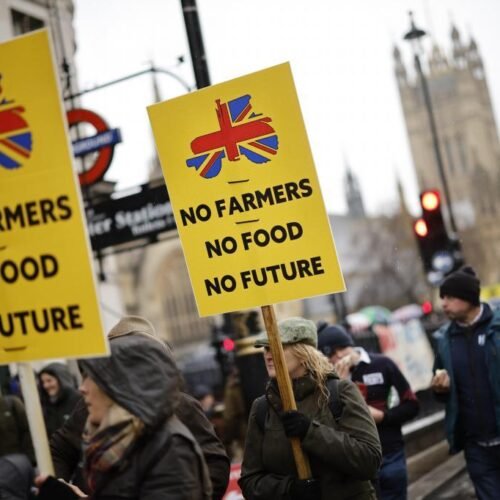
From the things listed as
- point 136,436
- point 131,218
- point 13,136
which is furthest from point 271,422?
point 131,218

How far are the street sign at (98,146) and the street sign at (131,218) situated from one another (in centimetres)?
63

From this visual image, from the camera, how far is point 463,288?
625 cm

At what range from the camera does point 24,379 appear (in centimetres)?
361

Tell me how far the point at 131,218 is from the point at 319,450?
6.54 meters

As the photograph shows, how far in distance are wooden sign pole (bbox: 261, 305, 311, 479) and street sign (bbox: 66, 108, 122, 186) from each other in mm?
6964

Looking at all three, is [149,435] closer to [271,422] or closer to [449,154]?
[271,422]

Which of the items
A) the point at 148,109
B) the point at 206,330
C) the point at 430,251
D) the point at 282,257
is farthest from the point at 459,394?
the point at 206,330

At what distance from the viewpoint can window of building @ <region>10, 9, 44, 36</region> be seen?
58.8ft

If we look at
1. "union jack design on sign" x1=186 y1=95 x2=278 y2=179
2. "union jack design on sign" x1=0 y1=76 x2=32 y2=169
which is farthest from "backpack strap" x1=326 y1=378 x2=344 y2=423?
"union jack design on sign" x1=0 y1=76 x2=32 y2=169

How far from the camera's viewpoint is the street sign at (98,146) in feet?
36.2

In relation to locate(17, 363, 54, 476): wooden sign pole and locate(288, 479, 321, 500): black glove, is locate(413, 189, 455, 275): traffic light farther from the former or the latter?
locate(17, 363, 54, 476): wooden sign pole

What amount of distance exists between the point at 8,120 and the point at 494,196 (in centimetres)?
10176

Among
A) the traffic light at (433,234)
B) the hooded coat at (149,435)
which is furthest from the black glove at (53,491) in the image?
the traffic light at (433,234)

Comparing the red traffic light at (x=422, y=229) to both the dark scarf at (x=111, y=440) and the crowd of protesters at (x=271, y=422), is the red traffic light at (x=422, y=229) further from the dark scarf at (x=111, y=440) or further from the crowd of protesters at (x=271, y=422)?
the dark scarf at (x=111, y=440)
